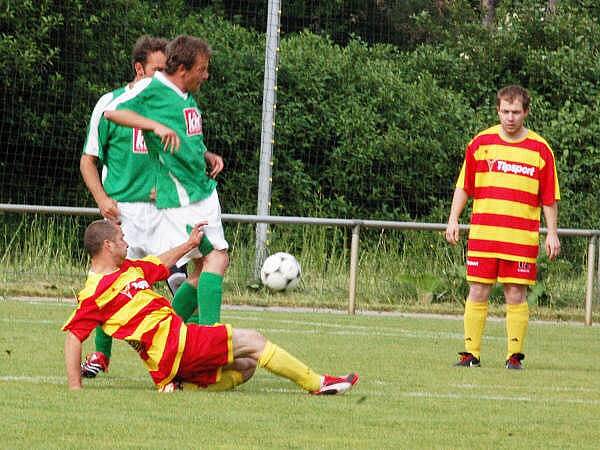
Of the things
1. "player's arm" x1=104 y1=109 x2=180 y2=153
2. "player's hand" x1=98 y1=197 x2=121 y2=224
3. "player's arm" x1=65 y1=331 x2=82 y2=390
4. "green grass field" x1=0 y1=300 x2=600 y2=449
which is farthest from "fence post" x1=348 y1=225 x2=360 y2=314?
"player's arm" x1=65 y1=331 x2=82 y2=390

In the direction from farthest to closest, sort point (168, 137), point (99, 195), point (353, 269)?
point (353, 269) → point (99, 195) → point (168, 137)

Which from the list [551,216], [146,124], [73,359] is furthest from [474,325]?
[73,359]

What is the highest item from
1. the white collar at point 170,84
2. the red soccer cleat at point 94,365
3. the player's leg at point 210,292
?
the white collar at point 170,84

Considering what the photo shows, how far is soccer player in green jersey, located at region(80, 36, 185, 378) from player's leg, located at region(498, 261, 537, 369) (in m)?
2.32

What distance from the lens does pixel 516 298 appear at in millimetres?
9492

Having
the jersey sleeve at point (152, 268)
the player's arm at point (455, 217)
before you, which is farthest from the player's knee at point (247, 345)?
the player's arm at point (455, 217)

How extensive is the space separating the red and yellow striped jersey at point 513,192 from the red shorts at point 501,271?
0.13 ft

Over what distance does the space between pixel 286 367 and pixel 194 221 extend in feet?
4.55

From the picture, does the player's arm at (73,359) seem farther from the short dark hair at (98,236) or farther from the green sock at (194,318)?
the green sock at (194,318)

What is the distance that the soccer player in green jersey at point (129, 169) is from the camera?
27.7 ft

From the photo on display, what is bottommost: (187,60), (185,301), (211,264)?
(185,301)

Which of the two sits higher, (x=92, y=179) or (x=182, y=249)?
(x=92, y=179)

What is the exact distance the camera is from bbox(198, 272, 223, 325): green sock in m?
7.98

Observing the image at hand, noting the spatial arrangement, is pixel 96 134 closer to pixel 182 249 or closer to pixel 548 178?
pixel 182 249
